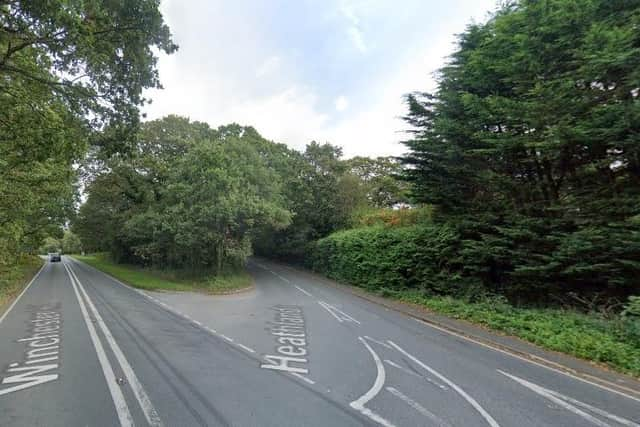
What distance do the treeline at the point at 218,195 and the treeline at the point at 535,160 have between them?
5235mm

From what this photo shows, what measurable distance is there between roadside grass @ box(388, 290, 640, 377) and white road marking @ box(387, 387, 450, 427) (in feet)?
16.1

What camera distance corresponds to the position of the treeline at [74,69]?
5074mm

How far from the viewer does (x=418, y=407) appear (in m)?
4.38

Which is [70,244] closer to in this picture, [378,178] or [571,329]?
[378,178]

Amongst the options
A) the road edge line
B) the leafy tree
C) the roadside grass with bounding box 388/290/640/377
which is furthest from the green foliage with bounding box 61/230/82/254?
the roadside grass with bounding box 388/290/640/377

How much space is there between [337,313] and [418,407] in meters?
7.22

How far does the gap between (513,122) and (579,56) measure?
249cm

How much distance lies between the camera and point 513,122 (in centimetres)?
1108

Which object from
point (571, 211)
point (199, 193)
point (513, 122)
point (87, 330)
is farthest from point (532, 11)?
point (199, 193)

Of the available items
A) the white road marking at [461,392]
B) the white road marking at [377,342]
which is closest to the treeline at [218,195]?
the white road marking at [377,342]

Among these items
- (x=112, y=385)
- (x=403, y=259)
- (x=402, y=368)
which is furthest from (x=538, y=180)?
(x=112, y=385)

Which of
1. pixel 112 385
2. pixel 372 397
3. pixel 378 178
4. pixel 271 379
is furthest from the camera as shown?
pixel 378 178

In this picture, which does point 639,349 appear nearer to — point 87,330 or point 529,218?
point 529,218

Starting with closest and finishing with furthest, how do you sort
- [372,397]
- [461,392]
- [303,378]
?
[372,397]
[461,392]
[303,378]
